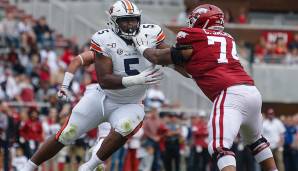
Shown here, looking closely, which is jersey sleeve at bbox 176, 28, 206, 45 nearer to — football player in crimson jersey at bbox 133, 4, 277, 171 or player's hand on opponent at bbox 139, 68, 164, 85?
football player in crimson jersey at bbox 133, 4, 277, 171

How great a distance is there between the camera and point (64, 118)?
17.5 m

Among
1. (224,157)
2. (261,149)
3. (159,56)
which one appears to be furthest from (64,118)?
(224,157)

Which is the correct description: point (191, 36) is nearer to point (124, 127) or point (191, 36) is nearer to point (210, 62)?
point (210, 62)

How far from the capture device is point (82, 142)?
695 inches

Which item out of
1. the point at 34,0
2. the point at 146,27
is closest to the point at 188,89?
the point at 34,0

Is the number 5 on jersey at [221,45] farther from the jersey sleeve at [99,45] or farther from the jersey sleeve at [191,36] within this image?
the jersey sleeve at [99,45]

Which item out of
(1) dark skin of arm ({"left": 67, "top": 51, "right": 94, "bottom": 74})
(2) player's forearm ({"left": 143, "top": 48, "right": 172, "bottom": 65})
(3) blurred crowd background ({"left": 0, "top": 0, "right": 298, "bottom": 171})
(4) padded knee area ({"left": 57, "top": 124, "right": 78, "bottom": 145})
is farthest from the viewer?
(3) blurred crowd background ({"left": 0, "top": 0, "right": 298, "bottom": 171})

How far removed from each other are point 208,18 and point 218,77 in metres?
0.67

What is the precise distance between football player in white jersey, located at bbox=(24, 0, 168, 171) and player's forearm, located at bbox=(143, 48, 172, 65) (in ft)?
2.16

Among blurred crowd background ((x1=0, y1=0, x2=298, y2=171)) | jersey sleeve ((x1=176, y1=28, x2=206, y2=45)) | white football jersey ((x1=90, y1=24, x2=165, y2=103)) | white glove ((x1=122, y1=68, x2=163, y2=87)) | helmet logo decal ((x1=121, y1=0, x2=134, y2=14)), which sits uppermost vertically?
helmet logo decal ((x1=121, y1=0, x2=134, y2=14))

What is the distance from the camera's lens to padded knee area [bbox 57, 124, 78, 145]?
11688 mm

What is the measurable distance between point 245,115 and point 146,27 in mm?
2003

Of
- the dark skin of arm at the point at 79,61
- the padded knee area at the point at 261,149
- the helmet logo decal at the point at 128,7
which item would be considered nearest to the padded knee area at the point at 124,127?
the dark skin of arm at the point at 79,61

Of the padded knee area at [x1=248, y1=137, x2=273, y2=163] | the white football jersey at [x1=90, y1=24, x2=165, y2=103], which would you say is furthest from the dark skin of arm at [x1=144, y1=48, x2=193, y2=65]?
the padded knee area at [x1=248, y1=137, x2=273, y2=163]
